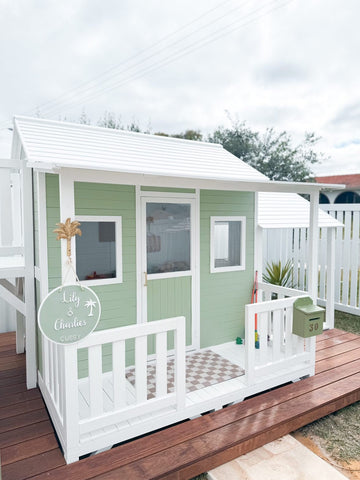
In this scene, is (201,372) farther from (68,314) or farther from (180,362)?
(68,314)

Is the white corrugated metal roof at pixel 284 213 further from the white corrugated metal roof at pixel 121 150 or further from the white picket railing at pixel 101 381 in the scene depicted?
the white picket railing at pixel 101 381

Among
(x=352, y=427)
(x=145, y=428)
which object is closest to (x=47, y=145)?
(x=145, y=428)

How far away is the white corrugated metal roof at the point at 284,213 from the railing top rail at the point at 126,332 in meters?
2.48

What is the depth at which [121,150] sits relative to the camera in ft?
13.4

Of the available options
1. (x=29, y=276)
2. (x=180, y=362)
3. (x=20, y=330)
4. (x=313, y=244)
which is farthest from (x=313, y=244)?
(x=20, y=330)

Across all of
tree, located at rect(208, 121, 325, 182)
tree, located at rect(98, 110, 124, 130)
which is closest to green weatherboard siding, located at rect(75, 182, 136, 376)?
tree, located at rect(208, 121, 325, 182)

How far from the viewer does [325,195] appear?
19562 millimetres

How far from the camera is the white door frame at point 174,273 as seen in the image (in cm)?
383

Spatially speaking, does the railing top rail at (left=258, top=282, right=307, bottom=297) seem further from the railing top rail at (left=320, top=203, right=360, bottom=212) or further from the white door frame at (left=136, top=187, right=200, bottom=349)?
the railing top rail at (left=320, top=203, right=360, bottom=212)

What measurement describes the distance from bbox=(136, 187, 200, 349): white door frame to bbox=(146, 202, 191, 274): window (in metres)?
0.05

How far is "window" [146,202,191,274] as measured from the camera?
12.9 ft

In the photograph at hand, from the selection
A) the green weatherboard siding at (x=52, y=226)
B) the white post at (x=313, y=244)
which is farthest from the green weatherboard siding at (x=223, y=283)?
the green weatherboard siding at (x=52, y=226)

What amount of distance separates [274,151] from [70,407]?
15.7 meters

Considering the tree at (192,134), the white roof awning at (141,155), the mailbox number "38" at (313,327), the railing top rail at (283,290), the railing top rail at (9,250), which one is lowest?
the mailbox number "38" at (313,327)
